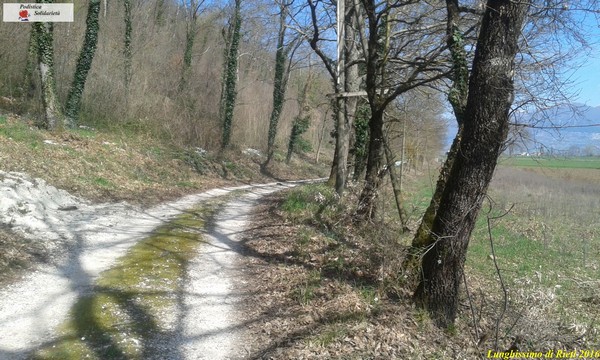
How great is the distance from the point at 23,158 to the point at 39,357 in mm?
9087

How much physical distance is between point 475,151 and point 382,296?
8.03ft

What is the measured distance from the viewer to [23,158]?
462 inches

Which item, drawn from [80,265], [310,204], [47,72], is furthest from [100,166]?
[80,265]

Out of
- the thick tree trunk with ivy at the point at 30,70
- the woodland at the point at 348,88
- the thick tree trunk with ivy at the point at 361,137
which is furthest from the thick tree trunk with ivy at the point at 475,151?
the thick tree trunk with ivy at the point at 30,70

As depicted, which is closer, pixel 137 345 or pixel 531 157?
pixel 137 345

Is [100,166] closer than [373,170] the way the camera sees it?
No

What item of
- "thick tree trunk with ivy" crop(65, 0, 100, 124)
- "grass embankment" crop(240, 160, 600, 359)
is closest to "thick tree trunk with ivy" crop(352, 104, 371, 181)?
"grass embankment" crop(240, 160, 600, 359)

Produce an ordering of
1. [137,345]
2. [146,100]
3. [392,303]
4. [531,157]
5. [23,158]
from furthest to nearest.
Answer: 1. [146,100]
2. [23,158]
3. [531,157]
4. [392,303]
5. [137,345]

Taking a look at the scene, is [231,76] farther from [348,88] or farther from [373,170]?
[373,170]

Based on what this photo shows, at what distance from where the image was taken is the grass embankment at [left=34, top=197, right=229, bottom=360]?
463cm

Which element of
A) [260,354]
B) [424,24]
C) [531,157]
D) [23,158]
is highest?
[424,24]

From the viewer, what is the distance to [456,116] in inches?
312

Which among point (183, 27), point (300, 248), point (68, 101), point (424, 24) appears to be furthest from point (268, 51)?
point (300, 248)

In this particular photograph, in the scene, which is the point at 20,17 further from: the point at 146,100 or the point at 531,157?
the point at 531,157
